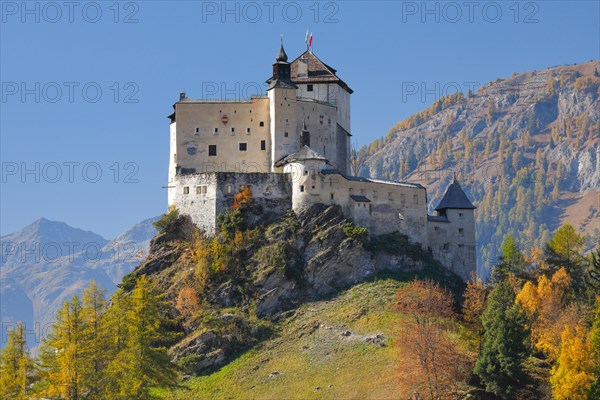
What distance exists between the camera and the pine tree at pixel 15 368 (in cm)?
8306

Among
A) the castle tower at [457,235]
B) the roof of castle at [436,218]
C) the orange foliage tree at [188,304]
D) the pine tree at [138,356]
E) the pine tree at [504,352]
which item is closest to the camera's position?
the pine tree at [138,356]

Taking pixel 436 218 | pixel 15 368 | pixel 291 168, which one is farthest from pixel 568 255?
pixel 15 368

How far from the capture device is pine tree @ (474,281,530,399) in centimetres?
8469

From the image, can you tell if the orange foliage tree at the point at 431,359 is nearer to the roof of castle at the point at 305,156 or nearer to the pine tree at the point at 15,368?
the roof of castle at the point at 305,156

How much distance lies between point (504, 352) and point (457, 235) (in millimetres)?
32339

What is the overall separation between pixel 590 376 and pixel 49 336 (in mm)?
41051

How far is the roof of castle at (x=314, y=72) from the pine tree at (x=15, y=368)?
4397 centimetres

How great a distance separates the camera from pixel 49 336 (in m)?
84.8

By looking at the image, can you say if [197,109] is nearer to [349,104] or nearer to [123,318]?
[349,104]

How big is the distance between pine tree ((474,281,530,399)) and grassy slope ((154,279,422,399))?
6843 mm

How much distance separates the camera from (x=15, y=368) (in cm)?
8562

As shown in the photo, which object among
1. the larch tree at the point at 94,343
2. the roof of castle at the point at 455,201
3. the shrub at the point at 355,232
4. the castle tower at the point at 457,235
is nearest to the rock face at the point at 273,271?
the shrub at the point at 355,232

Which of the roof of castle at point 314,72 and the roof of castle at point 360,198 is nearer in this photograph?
the roof of castle at point 360,198

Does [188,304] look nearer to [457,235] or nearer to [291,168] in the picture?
[291,168]
